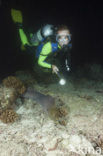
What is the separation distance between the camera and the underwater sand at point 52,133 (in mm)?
3627

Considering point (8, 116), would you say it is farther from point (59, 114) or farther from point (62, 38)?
point (62, 38)

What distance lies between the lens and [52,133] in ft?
14.0

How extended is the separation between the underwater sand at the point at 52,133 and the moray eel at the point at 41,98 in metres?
0.24

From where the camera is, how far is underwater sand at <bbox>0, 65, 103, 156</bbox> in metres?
3.63

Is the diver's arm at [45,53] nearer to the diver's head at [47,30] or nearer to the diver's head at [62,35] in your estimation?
the diver's head at [62,35]

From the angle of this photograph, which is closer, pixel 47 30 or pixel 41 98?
pixel 47 30

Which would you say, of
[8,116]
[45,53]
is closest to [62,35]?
[45,53]

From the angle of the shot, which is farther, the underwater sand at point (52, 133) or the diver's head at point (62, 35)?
the diver's head at point (62, 35)

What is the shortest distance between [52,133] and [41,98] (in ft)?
7.30

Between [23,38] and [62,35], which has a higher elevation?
[62,35]

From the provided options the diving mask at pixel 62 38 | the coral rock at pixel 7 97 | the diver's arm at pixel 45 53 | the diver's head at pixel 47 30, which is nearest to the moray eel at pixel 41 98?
the coral rock at pixel 7 97

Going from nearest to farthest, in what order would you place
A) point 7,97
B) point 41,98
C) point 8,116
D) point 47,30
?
point 8,116
point 7,97
point 47,30
point 41,98

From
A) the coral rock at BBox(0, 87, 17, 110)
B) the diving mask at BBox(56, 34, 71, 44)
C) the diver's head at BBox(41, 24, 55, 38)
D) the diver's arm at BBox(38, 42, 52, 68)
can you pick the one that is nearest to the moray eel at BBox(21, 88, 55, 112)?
the coral rock at BBox(0, 87, 17, 110)

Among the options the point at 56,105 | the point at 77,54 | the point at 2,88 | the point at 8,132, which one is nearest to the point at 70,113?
the point at 56,105
